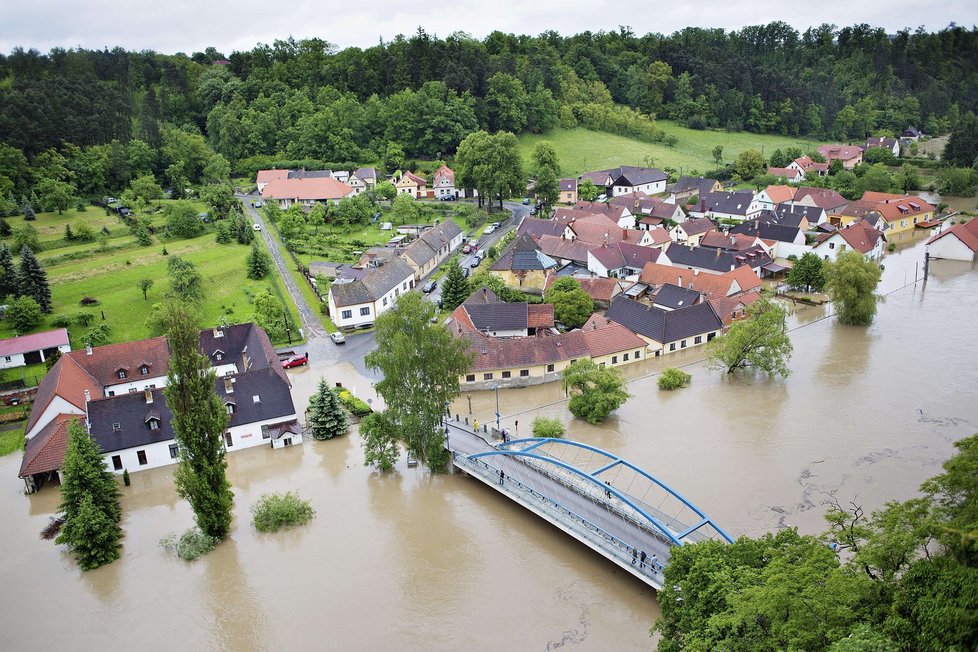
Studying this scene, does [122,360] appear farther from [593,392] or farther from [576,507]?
[576,507]

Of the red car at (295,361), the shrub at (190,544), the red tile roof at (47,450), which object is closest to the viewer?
the shrub at (190,544)

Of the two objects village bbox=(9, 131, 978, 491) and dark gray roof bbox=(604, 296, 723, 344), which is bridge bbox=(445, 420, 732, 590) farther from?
dark gray roof bbox=(604, 296, 723, 344)

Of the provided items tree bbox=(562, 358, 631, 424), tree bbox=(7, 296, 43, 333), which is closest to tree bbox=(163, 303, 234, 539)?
tree bbox=(562, 358, 631, 424)

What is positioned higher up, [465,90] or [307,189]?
[465,90]

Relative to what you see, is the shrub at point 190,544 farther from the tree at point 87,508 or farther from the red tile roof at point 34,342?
the red tile roof at point 34,342

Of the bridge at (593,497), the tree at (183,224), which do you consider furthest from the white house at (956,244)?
the tree at (183,224)

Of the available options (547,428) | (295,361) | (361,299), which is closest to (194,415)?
(547,428)

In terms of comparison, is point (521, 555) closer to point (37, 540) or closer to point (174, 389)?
point (174, 389)
